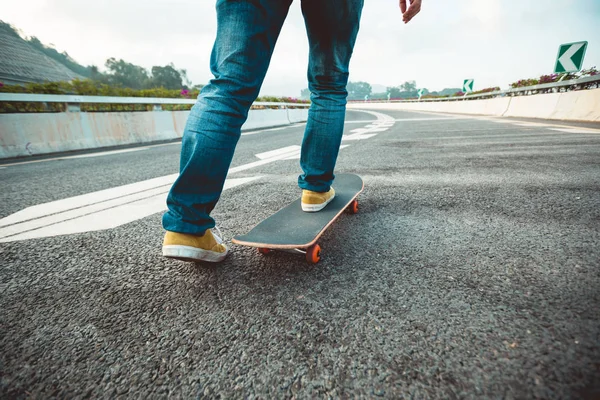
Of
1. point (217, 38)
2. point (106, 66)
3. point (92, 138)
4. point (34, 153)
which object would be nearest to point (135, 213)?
point (217, 38)

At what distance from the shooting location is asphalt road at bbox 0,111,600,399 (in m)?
0.69

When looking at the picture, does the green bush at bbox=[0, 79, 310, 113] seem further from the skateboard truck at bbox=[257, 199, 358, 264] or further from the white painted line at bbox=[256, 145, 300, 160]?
the skateboard truck at bbox=[257, 199, 358, 264]

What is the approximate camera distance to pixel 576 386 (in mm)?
604

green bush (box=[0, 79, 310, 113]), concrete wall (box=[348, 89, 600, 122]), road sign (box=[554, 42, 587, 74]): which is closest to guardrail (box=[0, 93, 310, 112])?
green bush (box=[0, 79, 310, 113])

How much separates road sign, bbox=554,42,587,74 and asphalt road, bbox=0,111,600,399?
10.2 metres

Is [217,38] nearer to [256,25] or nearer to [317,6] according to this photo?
[256,25]

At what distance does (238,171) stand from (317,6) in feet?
7.43

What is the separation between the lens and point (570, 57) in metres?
8.70

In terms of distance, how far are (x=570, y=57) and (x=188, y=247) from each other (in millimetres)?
12733

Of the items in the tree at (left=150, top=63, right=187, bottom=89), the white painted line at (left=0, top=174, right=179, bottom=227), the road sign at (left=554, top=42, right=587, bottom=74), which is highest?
the tree at (left=150, top=63, right=187, bottom=89)

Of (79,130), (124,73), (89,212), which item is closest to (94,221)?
(89,212)

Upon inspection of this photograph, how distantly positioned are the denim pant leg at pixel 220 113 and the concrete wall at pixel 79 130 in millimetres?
6451

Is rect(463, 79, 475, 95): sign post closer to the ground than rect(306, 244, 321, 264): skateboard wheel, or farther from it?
farther from it

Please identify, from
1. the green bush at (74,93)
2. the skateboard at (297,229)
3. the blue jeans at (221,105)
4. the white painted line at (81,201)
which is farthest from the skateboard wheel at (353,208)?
the green bush at (74,93)
